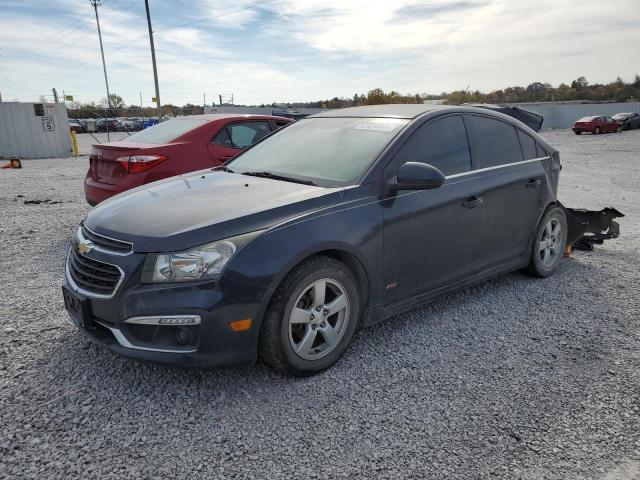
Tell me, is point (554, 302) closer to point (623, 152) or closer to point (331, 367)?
point (331, 367)

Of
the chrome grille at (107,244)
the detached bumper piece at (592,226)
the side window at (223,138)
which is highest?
the side window at (223,138)

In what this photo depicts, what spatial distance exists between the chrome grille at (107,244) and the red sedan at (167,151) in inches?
106

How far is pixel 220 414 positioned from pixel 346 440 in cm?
71

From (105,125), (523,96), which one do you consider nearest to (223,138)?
(105,125)

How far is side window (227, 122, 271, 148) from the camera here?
21.7 feet

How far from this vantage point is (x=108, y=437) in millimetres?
2502

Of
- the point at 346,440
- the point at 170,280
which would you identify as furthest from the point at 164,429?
the point at 346,440

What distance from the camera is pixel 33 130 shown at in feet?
63.1

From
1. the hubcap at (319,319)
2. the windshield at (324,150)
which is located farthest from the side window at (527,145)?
the hubcap at (319,319)

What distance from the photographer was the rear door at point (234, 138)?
249 inches

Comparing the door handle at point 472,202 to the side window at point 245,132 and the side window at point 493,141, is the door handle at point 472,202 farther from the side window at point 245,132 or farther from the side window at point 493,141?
the side window at point 245,132

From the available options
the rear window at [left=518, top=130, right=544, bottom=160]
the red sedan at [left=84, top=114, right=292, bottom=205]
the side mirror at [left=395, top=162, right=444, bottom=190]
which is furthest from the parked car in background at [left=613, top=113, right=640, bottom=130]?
the side mirror at [left=395, top=162, right=444, bottom=190]

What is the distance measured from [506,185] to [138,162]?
394 cm

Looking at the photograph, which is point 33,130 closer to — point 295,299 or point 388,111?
point 388,111
